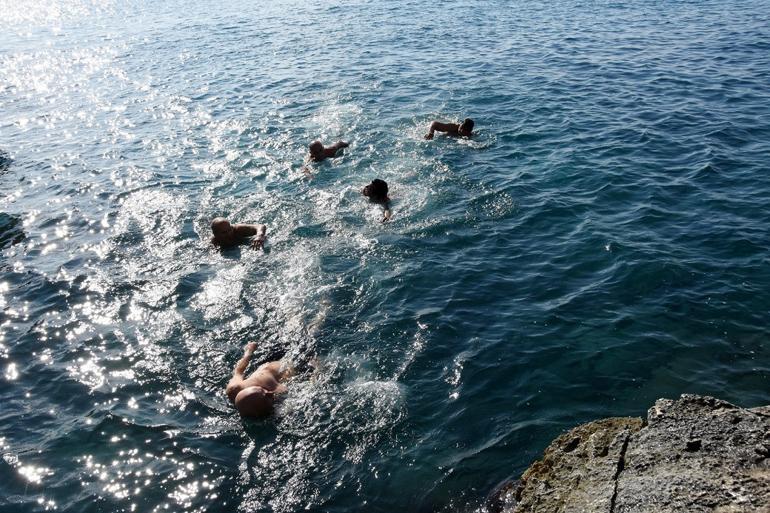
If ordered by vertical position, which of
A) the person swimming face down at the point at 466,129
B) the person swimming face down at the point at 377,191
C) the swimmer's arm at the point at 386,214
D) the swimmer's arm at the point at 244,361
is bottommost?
the swimmer's arm at the point at 244,361

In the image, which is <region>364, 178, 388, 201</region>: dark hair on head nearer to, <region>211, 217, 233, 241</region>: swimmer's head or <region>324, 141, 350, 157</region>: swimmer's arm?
<region>324, 141, 350, 157</region>: swimmer's arm

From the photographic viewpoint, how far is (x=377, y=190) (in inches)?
507

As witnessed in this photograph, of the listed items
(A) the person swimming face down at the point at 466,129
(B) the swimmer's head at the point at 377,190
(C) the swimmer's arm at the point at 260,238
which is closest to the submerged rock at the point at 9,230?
(C) the swimmer's arm at the point at 260,238

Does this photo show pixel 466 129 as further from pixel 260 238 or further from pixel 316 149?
pixel 260 238

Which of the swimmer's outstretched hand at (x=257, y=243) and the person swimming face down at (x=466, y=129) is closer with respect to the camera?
the swimmer's outstretched hand at (x=257, y=243)

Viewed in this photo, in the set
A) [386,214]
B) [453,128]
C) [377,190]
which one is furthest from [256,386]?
[453,128]

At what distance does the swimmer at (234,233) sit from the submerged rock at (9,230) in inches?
207

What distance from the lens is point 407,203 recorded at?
13.2m

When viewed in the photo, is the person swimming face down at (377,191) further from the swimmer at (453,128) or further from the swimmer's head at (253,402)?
the swimmer's head at (253,402)

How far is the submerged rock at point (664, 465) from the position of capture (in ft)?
14.7

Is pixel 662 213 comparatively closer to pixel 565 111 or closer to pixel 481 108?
pixel 565 111

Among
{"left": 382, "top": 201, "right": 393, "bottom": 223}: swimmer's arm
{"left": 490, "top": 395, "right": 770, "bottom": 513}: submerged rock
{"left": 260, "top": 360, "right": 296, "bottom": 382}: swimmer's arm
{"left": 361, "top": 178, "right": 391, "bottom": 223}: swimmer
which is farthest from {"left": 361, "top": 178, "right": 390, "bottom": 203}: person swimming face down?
{"left": 490, "top": 395, "right": 770, "bottom": 513}: submerged rock

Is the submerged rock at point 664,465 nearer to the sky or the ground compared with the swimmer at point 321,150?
nearer to the ground

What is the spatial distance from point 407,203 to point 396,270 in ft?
8.95
